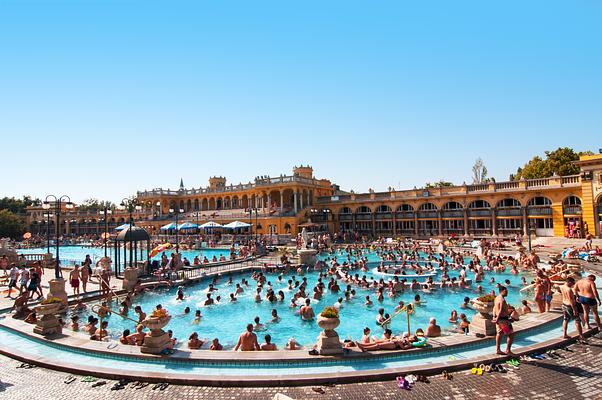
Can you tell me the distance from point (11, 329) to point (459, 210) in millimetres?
42696

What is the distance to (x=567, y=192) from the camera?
35.6 metres

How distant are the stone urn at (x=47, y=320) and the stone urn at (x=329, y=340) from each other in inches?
316

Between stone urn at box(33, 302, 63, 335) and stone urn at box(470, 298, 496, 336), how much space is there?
12.0m

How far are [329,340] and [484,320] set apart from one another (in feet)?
13.9

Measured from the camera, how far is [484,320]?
9.45 metres

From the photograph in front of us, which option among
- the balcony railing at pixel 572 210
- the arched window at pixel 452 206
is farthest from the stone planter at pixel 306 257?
the balcony railing at pixel 572 210

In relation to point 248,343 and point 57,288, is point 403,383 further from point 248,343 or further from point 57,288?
point 57,288

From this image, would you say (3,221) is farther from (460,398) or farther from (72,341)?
(460,398)

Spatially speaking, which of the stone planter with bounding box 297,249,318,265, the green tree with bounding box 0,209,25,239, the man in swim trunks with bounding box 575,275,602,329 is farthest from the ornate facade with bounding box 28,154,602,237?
the man in swim trunks with bounding box 575,275,602,329

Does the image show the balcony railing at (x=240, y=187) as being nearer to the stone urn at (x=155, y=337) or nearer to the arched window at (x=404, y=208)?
the arched window at (x=404, y=208)

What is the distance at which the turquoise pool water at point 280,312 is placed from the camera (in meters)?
13.5

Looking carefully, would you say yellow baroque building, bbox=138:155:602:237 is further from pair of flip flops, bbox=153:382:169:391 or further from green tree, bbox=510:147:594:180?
pair of flip flops, bbox=153:382:169:391

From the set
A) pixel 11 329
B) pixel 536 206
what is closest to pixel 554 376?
pixel 11 329

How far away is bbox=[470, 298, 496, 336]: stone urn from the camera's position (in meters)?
9.36
